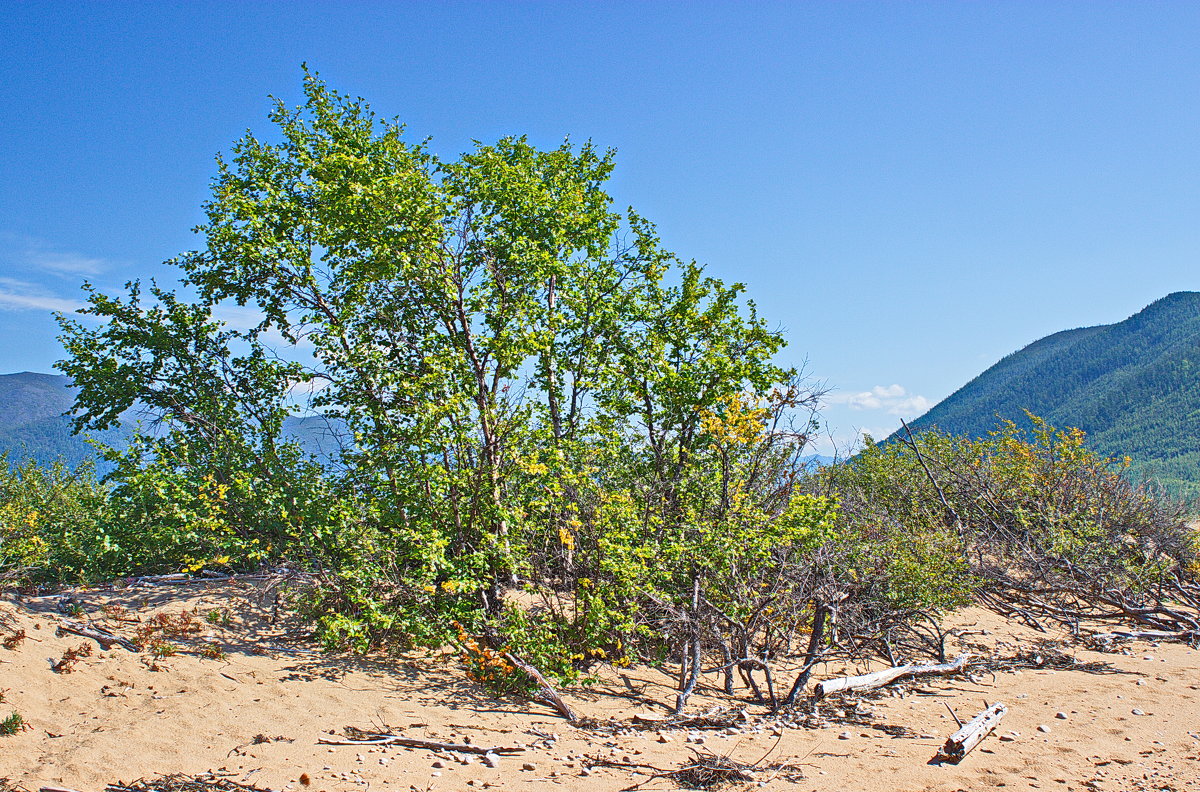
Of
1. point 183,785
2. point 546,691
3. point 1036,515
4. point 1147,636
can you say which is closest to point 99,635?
point 183,785

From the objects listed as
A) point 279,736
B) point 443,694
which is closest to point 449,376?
point 443,694

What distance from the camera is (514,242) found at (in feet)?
33.4

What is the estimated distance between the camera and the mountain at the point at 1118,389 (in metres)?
86.4

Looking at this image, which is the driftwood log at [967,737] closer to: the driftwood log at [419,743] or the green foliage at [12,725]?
the driftwood log at [419,743]

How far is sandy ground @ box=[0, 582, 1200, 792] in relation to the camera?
589 cm

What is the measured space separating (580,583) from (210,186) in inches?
328

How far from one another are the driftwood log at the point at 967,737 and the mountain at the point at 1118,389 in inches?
2627

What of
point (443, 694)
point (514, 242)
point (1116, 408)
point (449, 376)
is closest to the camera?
point (443, 694)

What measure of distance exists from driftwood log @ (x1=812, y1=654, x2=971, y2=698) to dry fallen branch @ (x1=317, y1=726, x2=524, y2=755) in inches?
156

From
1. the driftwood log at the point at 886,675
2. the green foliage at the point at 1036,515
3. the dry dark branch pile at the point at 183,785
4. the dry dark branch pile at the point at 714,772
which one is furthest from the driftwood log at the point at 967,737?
the dry dark branch pile at the point at 183,785

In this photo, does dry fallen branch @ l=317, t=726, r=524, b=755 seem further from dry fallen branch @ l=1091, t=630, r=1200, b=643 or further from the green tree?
dry fallen branch @ l=1091, t=630, r=1200, b=643

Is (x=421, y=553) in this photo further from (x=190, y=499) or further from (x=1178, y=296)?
(x=1178, y=296)

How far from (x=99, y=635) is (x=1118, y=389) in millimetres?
130670

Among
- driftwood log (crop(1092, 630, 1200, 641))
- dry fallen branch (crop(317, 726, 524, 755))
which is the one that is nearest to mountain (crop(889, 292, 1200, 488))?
driftwood log (crop(1092, 630, 1200, 641))
